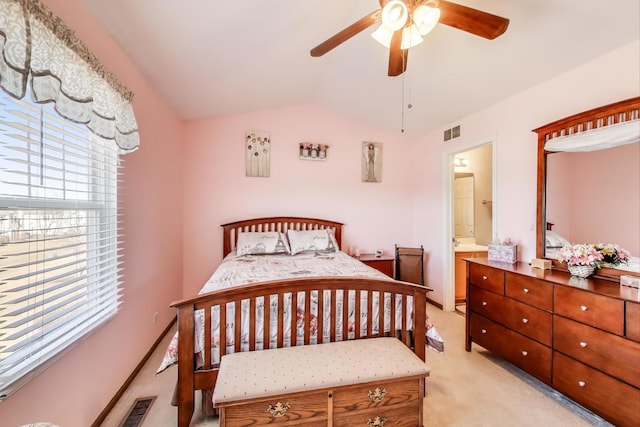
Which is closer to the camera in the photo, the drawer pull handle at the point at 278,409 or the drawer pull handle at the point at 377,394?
the drawer pull handle at the point at 278,409

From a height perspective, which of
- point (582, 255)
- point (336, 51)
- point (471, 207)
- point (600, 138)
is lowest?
point (582, 255)

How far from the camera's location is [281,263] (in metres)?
2.80

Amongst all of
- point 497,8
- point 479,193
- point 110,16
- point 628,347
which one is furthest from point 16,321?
point 479,193

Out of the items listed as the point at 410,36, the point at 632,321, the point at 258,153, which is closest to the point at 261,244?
the point at 258,153

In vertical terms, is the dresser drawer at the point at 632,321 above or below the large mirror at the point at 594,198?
below

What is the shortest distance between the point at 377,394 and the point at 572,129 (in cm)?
238

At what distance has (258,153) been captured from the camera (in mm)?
3748

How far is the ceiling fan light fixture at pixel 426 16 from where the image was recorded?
1449 millimetres

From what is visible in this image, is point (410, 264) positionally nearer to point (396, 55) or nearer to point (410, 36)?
point (396, 55)

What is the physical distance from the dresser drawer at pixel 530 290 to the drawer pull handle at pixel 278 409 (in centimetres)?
188

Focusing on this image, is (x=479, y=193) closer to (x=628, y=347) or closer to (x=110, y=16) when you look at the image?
(x=628, y=347)

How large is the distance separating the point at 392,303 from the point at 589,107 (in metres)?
2.09

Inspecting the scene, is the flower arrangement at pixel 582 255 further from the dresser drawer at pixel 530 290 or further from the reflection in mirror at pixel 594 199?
the dresser drawer at pixel 530 290

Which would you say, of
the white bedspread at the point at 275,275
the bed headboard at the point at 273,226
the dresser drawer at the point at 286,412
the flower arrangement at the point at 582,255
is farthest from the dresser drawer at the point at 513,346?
the bed headboard at the point at 273,226
